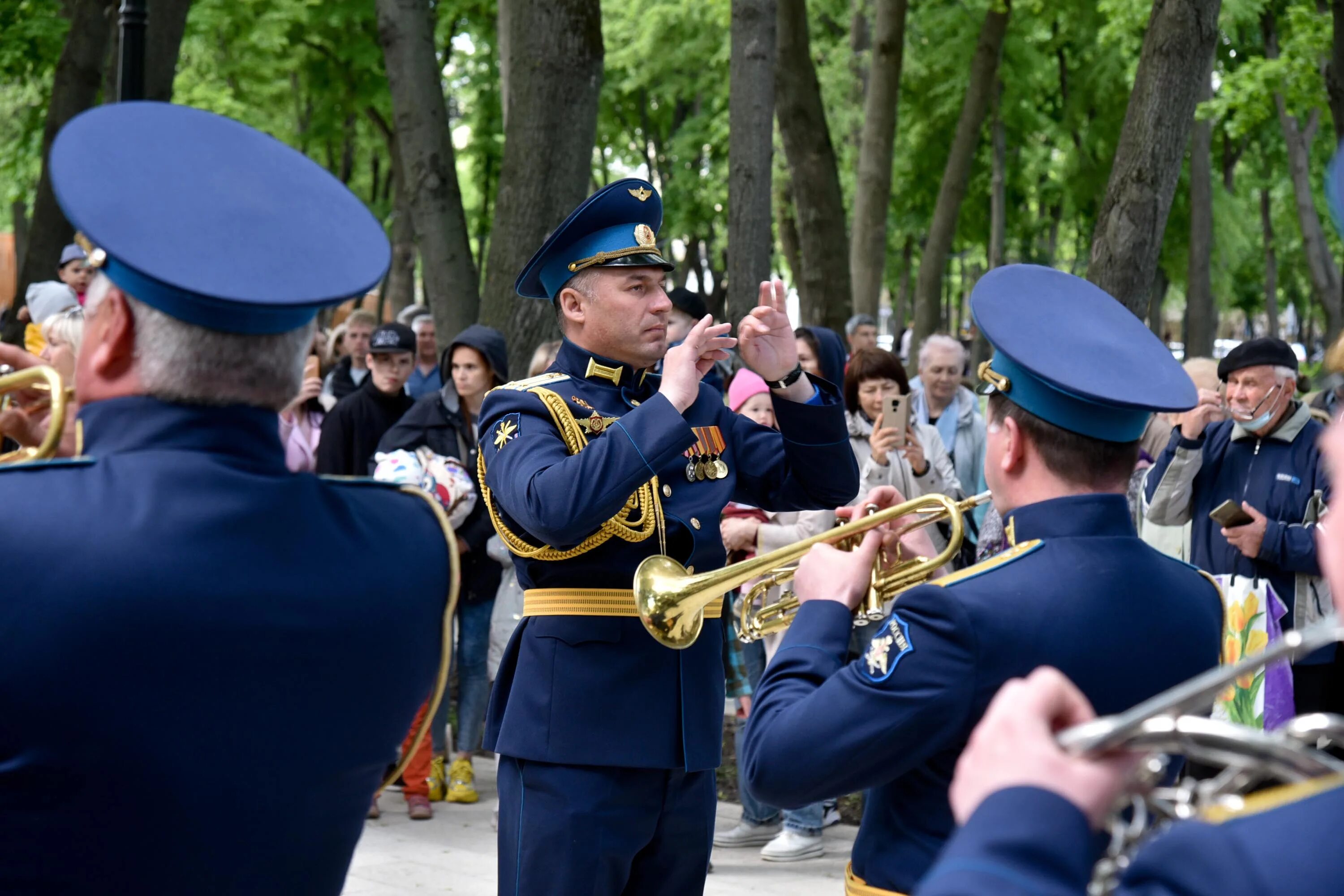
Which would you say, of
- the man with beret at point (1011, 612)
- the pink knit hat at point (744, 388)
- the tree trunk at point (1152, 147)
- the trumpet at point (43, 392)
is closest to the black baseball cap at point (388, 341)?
the pink knit hat at point (744, 388)

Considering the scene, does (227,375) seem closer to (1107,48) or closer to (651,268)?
(651,268)

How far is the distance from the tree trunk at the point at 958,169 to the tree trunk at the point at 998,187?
7.83ft

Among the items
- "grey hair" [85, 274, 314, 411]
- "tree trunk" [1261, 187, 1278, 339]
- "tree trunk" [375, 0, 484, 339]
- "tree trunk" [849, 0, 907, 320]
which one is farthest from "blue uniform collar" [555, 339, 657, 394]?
"tree trunk" [1261, 187, 1278, 339]

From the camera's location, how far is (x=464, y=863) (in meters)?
6.61

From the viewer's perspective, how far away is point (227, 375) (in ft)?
6.79

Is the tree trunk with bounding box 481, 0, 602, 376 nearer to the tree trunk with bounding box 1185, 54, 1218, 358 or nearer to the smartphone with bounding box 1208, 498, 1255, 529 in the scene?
the smartphone with bounding box 1208, 498, 1255, 529

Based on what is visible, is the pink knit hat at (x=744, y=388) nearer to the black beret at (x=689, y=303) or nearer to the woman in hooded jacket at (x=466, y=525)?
the black beret at (x=689, y=303)

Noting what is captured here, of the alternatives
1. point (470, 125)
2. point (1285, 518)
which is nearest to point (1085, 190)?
point (470, 125)

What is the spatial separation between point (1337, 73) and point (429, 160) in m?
7.81

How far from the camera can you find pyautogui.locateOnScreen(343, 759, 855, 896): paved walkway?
630 cm

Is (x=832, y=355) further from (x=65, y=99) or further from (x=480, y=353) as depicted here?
(x=65, y=99)

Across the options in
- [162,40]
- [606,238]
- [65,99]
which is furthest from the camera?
[65,99]

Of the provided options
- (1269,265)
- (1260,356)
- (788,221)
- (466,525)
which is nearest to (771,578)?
(1260,356)

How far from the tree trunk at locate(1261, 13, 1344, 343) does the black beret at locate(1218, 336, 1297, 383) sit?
12.5 m
